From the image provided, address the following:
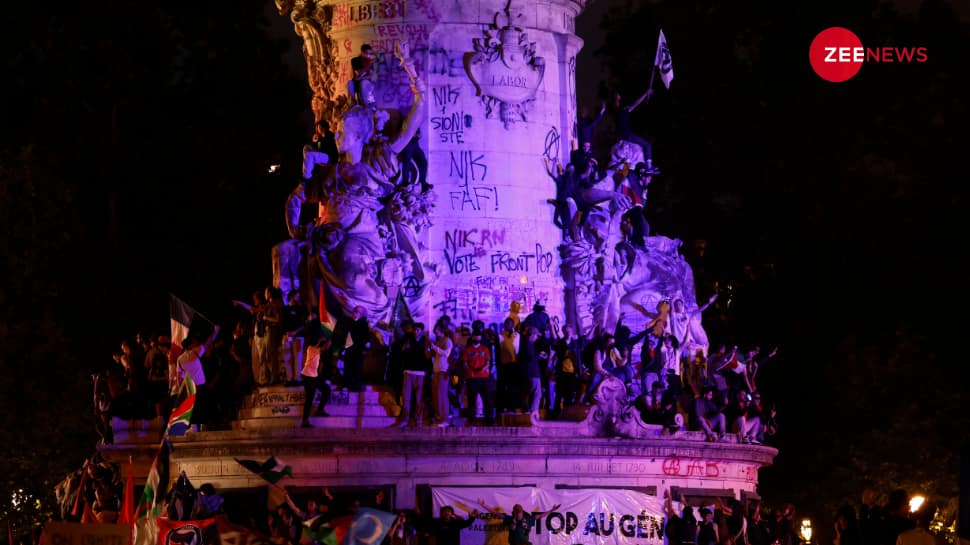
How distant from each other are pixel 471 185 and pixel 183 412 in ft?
22.4

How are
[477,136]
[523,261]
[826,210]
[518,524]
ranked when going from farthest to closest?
[826,210], [477,136], [523,261], [518,524]

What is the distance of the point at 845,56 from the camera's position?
5844 cm

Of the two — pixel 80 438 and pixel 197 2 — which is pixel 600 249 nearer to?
pixel 80 438

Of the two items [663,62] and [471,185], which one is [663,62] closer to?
[663,62]

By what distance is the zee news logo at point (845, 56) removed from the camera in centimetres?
5778

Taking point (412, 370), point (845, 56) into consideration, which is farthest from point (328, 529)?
point (845, 56)

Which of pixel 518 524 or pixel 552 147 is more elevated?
pixel 552 147

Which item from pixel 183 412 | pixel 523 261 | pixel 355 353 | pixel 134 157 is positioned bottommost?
pixel 183 412

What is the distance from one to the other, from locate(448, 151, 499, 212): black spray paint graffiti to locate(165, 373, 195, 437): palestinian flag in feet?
18.8

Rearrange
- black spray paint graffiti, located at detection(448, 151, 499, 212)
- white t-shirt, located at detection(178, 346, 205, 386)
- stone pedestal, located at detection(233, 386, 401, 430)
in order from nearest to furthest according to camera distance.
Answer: stone pedestal, located at detection(233, 386, 401, 430), white t-shirt, located at detection(178, 346, 205, 386), black spray paint graffiti, located at detection(448, 151, 499, 212)

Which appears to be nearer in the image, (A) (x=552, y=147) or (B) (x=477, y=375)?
(B) (x=477, y=375)

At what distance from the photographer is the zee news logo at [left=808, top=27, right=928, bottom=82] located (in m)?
57.8

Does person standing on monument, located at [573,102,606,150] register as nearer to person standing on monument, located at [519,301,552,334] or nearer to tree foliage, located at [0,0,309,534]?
person standing on monument, located at [519,301,552,334]

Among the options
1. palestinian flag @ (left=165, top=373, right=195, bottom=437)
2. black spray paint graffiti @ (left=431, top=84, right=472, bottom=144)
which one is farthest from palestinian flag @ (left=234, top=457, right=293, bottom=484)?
black spray paint graffiti @ (left=431, top=84, right=472, bottom=144)
